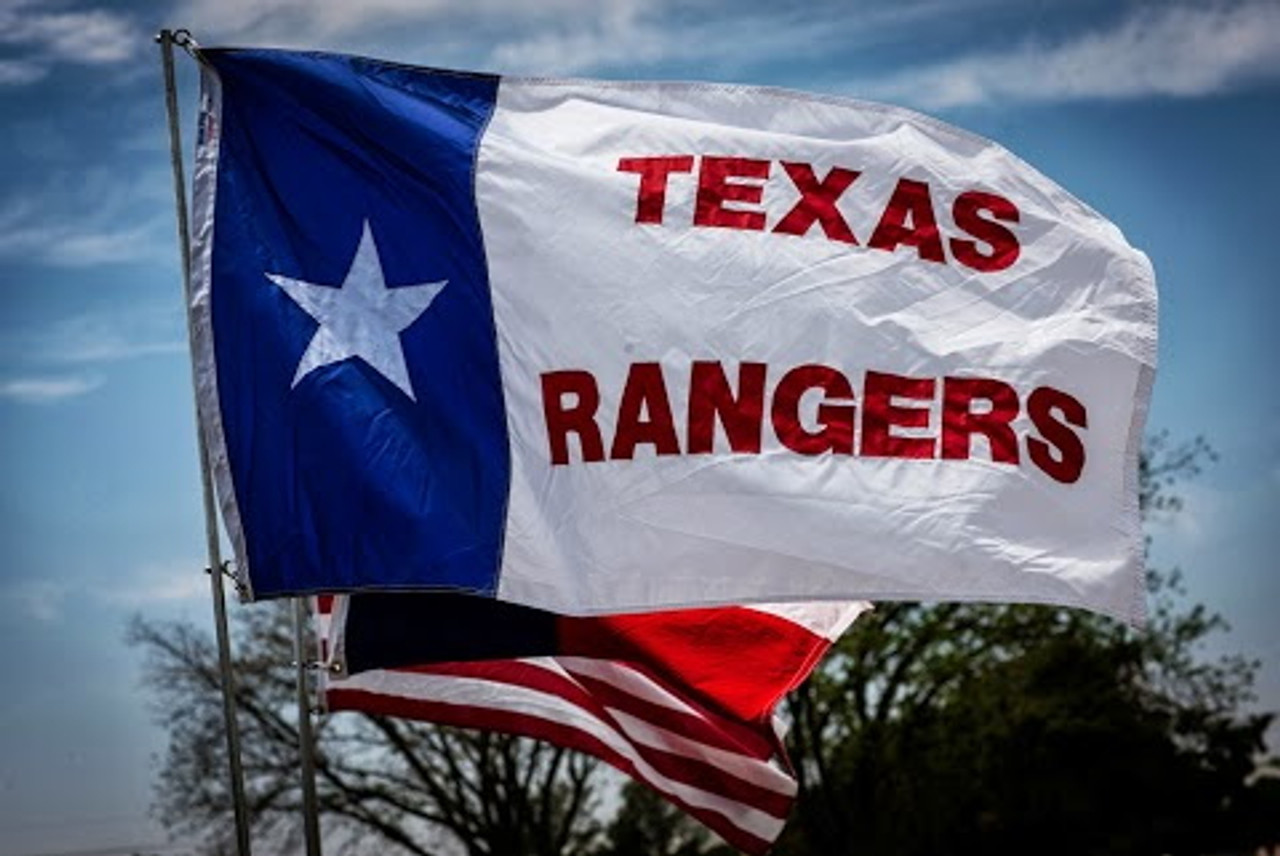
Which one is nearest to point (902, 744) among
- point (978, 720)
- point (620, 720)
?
point (978, 720)

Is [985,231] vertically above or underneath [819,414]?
above

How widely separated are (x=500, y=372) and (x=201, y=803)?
28.6 meters

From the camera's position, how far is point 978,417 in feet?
24.6

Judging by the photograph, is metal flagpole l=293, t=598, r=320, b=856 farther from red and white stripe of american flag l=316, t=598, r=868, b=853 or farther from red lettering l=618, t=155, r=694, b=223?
red lettering l=618, t=155, r=694, b=223

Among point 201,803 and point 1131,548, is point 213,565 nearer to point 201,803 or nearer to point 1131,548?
point 1131,548

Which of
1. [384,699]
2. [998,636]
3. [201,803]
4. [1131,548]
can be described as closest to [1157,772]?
[998,636]

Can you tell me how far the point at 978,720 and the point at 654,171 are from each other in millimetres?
27175

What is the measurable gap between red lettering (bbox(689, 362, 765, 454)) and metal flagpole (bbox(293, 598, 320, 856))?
5.15 ft

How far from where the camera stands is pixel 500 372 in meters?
7.39

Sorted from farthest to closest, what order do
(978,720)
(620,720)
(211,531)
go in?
(978,720) → (620,720) → (211,531)

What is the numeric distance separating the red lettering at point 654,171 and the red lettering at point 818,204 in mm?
374

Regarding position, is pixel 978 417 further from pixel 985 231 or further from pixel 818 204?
pixel 818 204

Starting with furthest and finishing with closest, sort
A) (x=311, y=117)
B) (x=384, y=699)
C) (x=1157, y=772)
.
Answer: (x=1157, y=772), (x=384, y=699), (x=311, y=117)

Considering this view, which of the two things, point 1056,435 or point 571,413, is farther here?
point 1056,435
